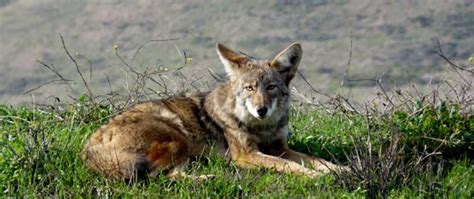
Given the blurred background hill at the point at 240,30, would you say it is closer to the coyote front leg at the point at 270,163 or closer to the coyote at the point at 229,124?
the coyote at the point at 229,124

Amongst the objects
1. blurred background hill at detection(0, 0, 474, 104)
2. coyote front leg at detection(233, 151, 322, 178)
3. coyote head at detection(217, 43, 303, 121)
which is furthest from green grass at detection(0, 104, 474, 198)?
blurred background hill at detection(0, 0, 474, 104)

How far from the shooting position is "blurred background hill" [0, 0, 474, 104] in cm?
6788

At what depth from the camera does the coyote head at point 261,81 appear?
11258mm

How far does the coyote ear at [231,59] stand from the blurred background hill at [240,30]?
154ft

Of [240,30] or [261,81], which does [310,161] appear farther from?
[240,30]

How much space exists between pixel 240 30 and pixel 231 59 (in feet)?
256

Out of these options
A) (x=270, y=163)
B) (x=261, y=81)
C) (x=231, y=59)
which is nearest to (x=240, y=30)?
(x=231, y=59)

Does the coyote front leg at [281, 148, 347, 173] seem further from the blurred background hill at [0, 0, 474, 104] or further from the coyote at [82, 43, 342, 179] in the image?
the blurred background hill at [0, 0, 474, 104]

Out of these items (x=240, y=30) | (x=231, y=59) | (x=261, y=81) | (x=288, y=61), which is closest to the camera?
(x=261, y=81)

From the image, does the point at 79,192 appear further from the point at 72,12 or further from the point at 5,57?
Answer: the point at 72,12

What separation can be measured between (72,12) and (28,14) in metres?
3.50

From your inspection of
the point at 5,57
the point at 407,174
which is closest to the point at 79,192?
the point at 407,174

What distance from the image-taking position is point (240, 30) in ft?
294

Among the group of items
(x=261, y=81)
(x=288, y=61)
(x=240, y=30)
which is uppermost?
(x=288, y=61)
